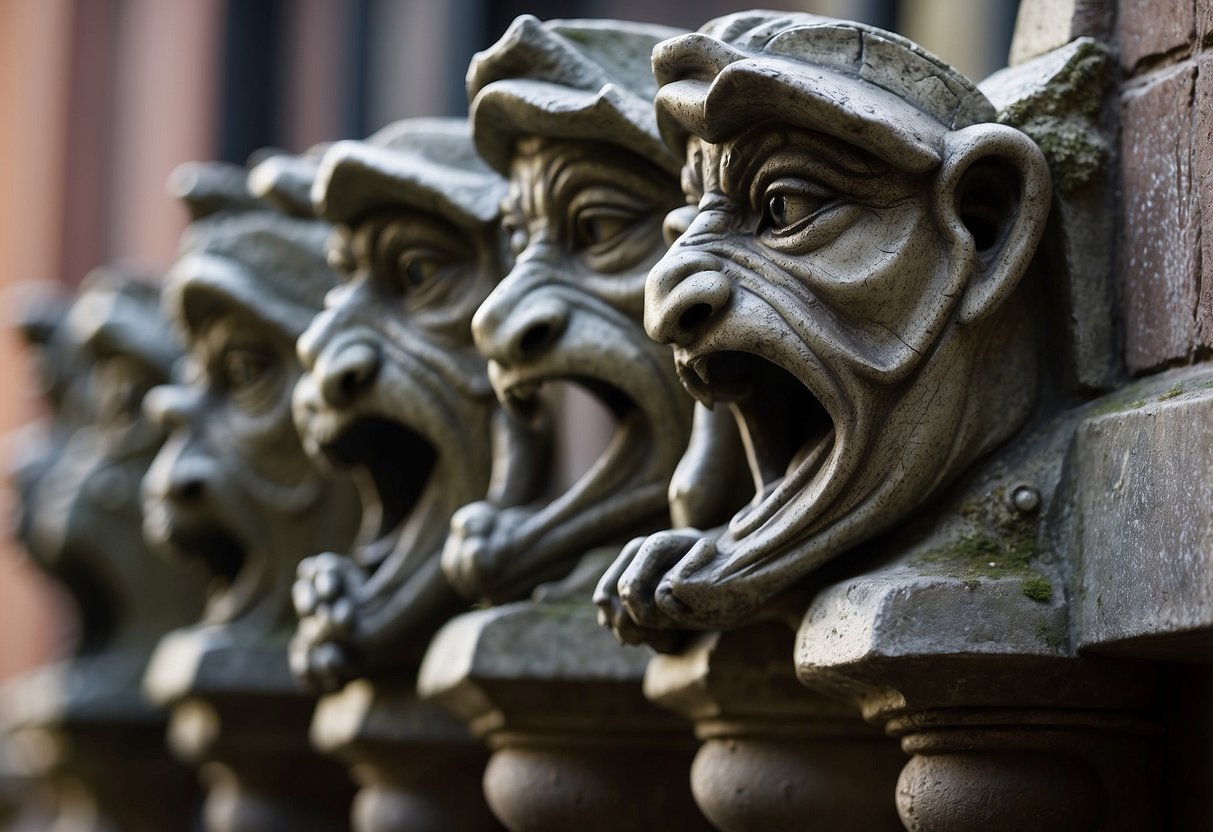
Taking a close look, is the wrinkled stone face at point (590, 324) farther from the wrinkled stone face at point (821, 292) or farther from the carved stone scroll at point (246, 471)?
the carved stone scroll at point (246, 471)

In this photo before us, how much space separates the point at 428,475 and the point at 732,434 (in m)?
0.74

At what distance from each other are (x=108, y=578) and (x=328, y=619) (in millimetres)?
1171

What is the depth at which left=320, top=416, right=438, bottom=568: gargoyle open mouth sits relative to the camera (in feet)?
8.39

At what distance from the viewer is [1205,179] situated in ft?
5.69

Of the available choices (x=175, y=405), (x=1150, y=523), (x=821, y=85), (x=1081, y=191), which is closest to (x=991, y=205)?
(x=1081, y=191)

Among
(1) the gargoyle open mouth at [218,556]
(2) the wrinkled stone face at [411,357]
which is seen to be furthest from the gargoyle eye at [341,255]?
(1) the gargoyle open mouth at [218,556]

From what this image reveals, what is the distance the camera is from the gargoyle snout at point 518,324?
2135mm

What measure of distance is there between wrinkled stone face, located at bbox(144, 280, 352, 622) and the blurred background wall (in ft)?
3.10

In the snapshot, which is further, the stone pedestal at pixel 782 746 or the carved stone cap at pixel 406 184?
the carved stone cap at pixel 406 184

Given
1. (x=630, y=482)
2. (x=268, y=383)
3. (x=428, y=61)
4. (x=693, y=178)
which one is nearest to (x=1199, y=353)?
(x=693, y=178)

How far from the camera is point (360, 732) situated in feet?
8.64

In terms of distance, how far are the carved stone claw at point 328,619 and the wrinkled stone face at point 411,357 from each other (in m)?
0.08

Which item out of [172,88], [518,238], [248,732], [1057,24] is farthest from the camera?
[172,88]

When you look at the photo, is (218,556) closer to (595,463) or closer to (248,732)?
(248,732)
